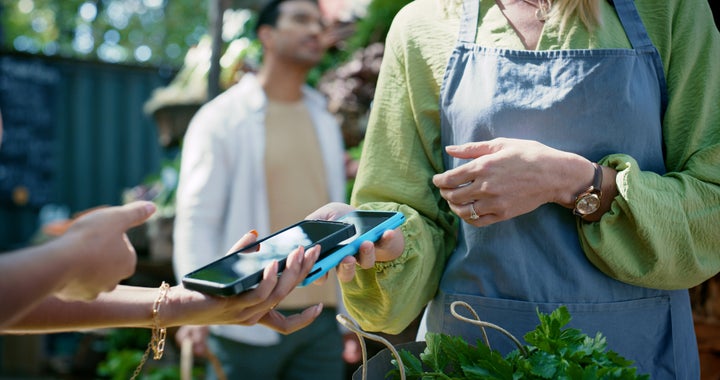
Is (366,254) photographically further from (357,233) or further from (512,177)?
(512,177)

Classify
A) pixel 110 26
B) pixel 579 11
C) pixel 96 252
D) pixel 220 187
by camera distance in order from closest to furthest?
pixel 96 252 → pixel 579 11 → pixel 220 187 → pixel 110 26

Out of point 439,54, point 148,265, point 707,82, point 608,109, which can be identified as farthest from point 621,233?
point 148,265

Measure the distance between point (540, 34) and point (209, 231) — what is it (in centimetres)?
209

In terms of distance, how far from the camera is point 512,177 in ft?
3.96

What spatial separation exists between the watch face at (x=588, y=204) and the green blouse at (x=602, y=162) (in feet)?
0.09

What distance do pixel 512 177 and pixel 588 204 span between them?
0.15 m

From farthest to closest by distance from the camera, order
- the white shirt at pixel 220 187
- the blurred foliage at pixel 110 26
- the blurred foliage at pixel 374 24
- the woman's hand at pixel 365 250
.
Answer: the blurred foliage at pixel 110 26
the blurred foliage at pixel 374 24
the white shirt at pixel 220 187
the woman's hand at pixel 365 250

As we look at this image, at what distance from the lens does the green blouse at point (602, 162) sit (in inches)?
48.7

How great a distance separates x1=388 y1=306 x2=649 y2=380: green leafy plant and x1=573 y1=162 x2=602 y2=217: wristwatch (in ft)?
0.76

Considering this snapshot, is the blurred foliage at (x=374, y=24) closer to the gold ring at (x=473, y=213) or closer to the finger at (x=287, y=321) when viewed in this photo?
the gold ring at (x=473, y=213)

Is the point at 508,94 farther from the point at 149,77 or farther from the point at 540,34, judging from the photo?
the point at 149,77

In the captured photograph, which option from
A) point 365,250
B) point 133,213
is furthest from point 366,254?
point 133,213

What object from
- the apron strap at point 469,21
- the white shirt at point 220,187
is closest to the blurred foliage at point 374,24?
the white shirt at point 220,187

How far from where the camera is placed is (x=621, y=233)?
4.13 feet
